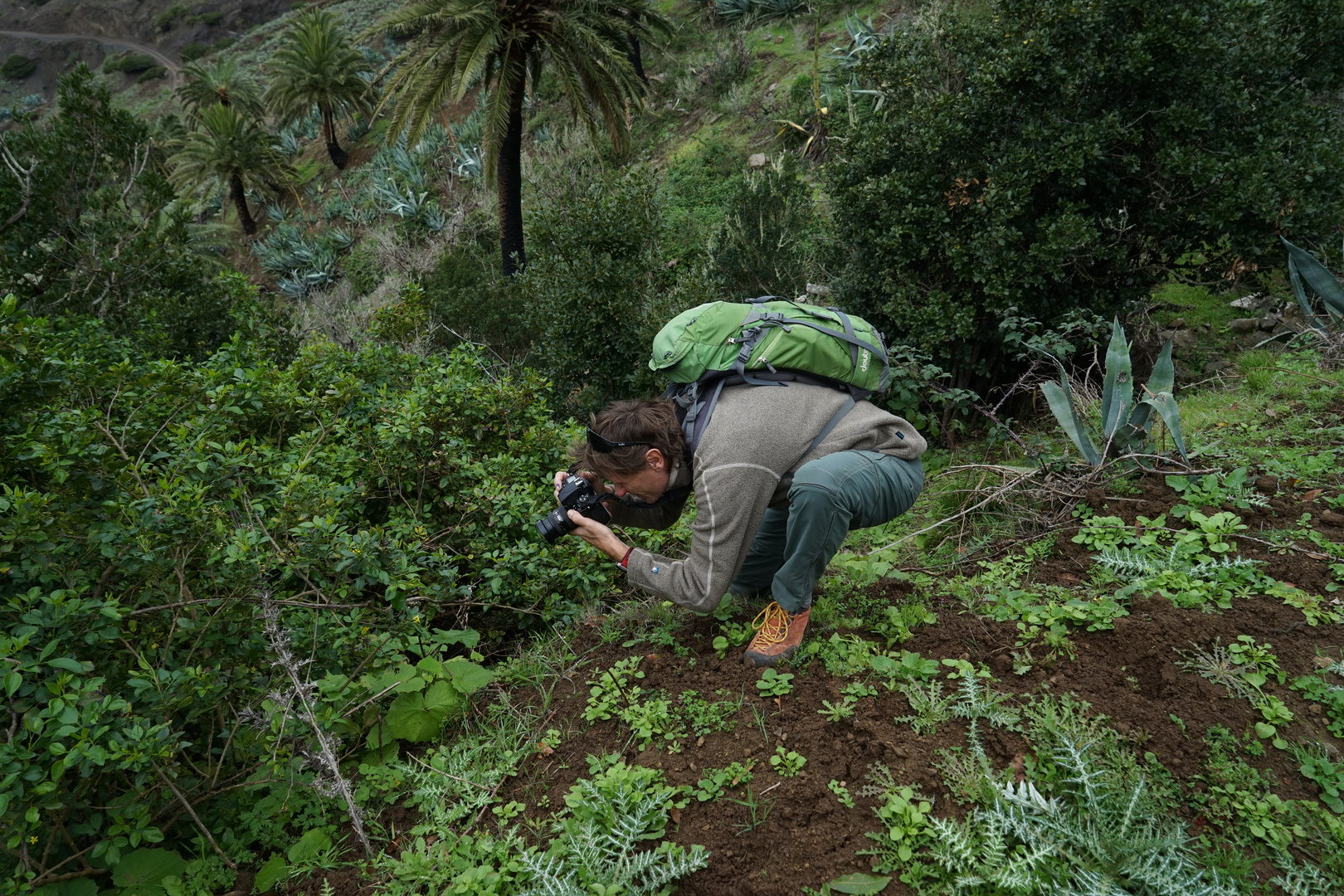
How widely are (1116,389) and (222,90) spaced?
87.8 feet

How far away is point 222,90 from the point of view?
2188 cm

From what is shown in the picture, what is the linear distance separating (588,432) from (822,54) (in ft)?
52.9

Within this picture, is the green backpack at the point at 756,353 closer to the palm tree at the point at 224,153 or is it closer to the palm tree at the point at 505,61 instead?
the palm tree at the point at 505,61

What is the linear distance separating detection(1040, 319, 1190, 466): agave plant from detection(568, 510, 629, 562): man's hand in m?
2.45

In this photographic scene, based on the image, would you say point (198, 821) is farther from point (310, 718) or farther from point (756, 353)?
point (756, 353)

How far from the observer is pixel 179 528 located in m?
2.45

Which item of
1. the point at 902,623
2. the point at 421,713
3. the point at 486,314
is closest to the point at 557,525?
the point at 421,713

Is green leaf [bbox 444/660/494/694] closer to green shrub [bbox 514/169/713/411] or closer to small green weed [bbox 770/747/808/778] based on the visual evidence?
small green weed [bbox 770/747/808/778]

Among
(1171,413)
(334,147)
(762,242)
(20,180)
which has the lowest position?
(762,242)

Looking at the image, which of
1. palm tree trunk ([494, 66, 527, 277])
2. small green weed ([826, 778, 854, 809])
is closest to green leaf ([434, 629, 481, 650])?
small green weed ([826, 778, 854, 809])

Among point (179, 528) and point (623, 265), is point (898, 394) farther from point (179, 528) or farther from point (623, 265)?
point (179, 528)

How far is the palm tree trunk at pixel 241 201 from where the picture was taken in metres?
21.1

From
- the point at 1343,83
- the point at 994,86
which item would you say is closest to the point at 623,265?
the point at 994,86

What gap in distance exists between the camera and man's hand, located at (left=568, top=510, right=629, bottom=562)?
2701 mm
